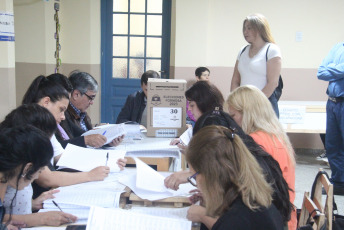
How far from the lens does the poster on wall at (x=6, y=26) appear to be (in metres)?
4.32

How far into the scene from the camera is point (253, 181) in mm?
1275

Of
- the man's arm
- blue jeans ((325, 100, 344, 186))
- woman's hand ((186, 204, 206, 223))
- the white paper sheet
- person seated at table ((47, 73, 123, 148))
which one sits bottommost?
blue jeans ((325, 100, 344, 186))

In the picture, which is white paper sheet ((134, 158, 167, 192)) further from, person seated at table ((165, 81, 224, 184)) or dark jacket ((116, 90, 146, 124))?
dark jacket ((116, 90, 146, 124))

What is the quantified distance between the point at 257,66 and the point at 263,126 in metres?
1.35

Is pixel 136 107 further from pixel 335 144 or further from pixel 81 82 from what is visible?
pixel 335 144

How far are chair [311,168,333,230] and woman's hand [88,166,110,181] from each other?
40.8 inches

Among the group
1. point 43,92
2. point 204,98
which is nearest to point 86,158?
point 43,92

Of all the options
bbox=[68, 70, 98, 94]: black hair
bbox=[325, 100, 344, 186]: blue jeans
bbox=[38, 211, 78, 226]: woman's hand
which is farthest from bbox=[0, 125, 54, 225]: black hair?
bbox=[325, 100, 344, 186]: blue jeans

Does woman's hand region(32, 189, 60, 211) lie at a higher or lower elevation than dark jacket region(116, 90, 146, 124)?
lower

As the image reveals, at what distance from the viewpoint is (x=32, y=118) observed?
5.79ft

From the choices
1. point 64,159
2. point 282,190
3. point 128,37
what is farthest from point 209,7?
point 282,190

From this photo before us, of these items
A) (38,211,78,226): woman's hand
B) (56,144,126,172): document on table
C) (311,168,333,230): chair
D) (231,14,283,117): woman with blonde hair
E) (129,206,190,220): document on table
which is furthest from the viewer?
(231,14,283,117): woman with blonde hair

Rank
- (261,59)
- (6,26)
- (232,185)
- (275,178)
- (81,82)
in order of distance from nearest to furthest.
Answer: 1. (232,185)
2. (275,178)
3. (81,82)
4. (261,59)
5. (6,26)

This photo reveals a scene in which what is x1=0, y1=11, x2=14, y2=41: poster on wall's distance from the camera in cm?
432
